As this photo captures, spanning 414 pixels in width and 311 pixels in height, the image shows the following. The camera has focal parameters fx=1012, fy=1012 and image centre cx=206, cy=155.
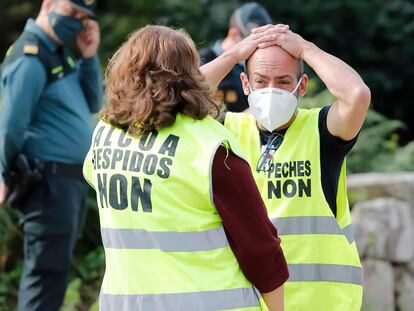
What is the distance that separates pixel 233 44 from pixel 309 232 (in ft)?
10.2

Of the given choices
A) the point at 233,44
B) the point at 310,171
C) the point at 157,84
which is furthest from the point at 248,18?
the point at 157,84

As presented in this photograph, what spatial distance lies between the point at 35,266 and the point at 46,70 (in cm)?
110

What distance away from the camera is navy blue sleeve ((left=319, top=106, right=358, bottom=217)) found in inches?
142

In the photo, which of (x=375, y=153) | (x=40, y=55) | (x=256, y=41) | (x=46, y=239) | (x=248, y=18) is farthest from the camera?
(x=375, y=153)

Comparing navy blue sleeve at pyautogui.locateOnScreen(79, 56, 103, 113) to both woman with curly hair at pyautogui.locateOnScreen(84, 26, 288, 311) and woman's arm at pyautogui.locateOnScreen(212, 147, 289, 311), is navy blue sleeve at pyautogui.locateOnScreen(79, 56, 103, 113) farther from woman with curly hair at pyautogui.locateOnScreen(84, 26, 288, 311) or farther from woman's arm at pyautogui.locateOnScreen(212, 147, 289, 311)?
woman's arm at pyautogui.locateOnScreen(212, 147, 289, 311)

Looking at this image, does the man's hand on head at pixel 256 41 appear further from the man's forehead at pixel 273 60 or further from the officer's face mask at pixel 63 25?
the officer's face mask at pixel 63 25

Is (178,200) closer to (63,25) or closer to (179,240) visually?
(179,240)

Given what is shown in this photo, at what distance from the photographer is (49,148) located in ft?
18.8

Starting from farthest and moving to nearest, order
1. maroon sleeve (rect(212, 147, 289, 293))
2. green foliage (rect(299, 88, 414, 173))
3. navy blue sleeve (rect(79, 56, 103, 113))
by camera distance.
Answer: green foliage (rect(299, 88, 414, 173)), navy blue sleeve (rect(79, 56, 103, 113)), maroon sleeve (rect(212, 147, 289, 293))

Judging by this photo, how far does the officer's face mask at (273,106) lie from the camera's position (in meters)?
3.66

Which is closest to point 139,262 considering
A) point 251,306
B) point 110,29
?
point 251,306

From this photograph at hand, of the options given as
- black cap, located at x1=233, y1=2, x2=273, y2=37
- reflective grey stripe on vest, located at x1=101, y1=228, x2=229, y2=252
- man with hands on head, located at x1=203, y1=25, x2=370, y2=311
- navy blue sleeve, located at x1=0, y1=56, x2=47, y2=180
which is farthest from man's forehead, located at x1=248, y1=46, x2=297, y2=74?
black cap, located at x1=233, y1=2, x2=273, y2=37

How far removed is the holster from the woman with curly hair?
2573 millimetres

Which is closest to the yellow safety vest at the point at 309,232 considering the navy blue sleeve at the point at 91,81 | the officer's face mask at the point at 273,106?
the officer's face mask at the point at 273,106
